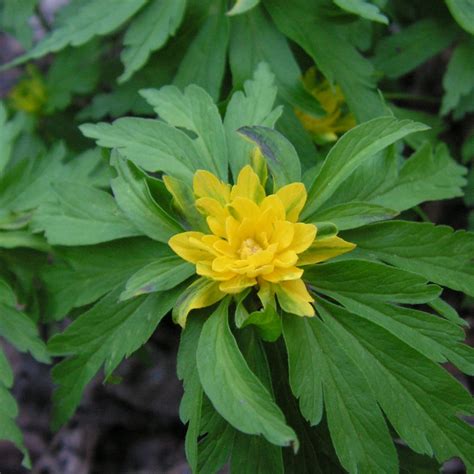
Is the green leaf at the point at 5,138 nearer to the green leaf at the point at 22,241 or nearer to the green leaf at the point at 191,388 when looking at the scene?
the green leaf at the point at 22,241

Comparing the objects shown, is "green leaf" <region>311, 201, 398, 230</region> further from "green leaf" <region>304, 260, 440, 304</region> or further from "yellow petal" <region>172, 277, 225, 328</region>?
"yellow petal" <region>172, 277, 225, 328</region>

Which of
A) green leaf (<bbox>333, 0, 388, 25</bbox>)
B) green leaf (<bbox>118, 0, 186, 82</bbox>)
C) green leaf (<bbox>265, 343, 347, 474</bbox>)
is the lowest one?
green leaf (<bbox>265, 343, 347, 474</bbox>)

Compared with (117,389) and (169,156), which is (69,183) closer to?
(169,156)

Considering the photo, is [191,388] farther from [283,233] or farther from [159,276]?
[283,233]

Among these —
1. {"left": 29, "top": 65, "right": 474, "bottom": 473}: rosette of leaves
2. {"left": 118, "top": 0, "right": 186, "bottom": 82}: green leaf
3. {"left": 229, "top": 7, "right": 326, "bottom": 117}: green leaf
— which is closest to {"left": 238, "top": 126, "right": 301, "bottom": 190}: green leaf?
{"left": 29, "top": 65, "right": 474, "bottom": 473}: rosette of leaves

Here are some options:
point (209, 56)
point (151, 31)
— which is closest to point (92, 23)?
point (151, 31)

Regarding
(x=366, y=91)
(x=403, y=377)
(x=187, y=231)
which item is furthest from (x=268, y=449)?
(x=366, y=91)
